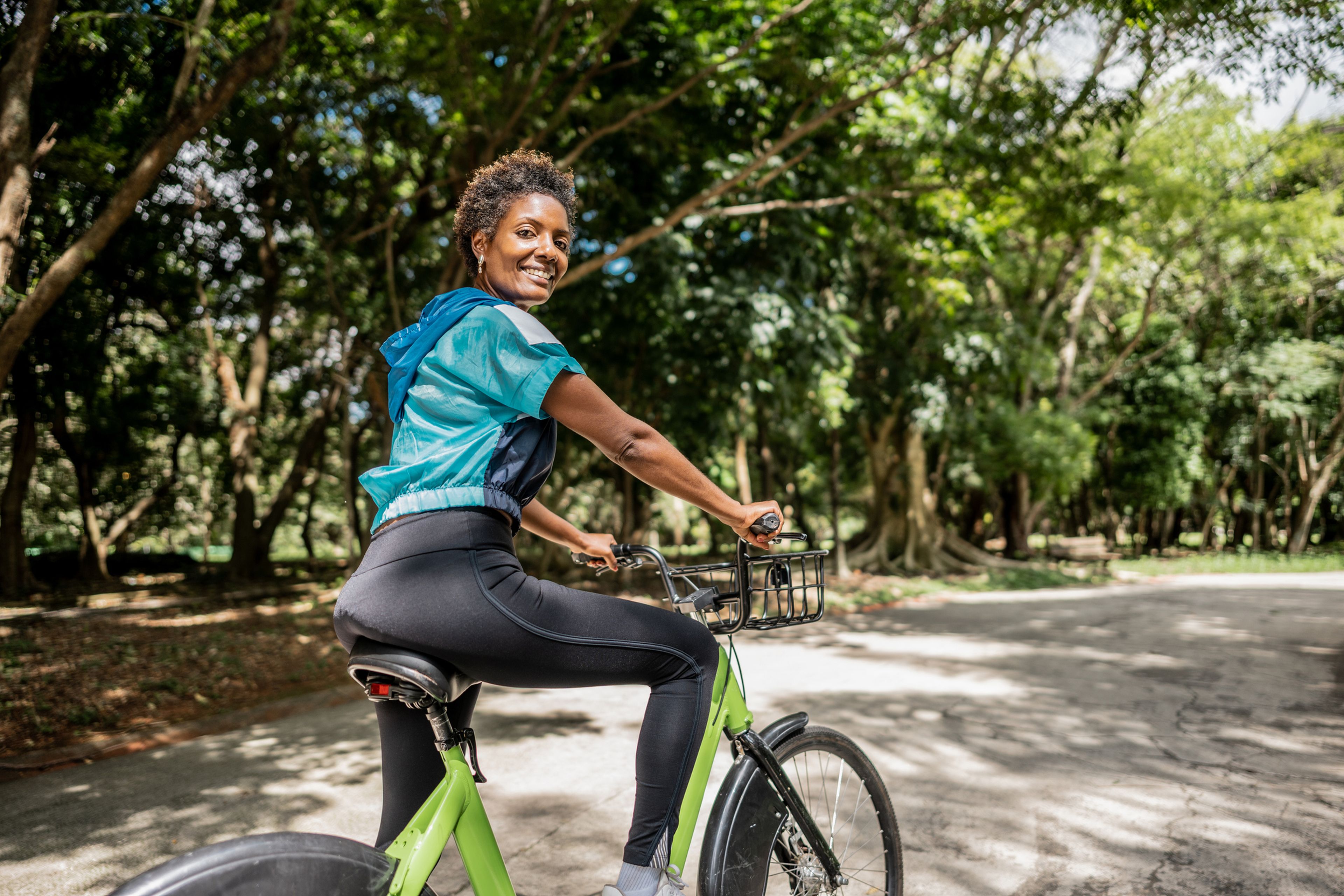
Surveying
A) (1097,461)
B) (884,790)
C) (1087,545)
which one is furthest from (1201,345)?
(884,790)

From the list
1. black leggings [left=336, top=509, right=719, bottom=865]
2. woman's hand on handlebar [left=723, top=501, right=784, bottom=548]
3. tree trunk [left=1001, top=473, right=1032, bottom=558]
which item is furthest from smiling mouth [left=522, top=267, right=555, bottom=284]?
tree trunk [left=1001, top=473, right=1032, bottom=558]

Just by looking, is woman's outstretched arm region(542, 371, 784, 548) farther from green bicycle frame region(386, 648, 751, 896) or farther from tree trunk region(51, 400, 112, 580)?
tree trunk region(51, 400, 112, 580)

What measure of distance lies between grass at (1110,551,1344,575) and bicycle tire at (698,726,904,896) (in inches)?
771

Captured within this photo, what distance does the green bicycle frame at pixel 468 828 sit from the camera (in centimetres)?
155

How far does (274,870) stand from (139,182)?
531cm

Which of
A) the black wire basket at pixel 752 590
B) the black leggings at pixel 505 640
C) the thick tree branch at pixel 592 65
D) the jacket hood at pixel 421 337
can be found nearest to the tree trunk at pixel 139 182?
the thick tree branch at pixel 592 65

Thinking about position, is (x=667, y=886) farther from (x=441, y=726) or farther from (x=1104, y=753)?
(x=1104, y=753)

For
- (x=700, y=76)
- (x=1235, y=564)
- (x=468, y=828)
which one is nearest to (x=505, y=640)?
(x=468, y=828)

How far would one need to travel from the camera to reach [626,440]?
1.74 m

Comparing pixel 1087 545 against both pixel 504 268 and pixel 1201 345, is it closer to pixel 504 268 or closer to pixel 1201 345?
pixel 1201 345

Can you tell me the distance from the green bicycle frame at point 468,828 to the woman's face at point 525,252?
35.7 inches

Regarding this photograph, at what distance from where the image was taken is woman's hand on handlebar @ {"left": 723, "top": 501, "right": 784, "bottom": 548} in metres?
1.88

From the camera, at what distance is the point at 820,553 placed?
2.03 m

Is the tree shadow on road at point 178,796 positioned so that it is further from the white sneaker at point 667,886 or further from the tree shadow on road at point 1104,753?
the tree shadow on road at point 1104,753
